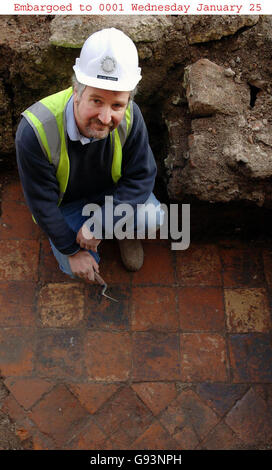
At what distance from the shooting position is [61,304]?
3613 millimetres

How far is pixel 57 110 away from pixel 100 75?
39 cm

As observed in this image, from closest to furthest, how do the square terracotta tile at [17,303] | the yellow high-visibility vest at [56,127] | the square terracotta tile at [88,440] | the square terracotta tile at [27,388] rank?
the yellow high-visibility vest at [56,127], the square terracotta tile at [88,440], the square terracotta tile at [27,388], the square terracotta tile at [17,303]

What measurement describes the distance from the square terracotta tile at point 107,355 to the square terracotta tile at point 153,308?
15 cm

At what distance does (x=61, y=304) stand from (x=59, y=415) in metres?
0.73

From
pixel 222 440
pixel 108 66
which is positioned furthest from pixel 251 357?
pixel 108 66

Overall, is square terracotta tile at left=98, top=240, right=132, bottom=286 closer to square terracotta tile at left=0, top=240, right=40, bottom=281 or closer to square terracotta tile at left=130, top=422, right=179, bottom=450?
square terracotta tile at left=0, top=240, right=40, bottom=281

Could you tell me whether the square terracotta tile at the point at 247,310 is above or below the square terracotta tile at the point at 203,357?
above

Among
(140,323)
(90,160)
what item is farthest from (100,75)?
(140,323)

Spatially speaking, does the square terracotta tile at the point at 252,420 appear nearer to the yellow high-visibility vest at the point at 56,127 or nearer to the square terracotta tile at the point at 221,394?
the square terracotta tile at the point at 221,394

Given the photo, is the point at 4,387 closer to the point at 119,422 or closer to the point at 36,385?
the point at 36,385

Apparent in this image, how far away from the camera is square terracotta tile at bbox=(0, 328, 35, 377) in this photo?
11.1 feet

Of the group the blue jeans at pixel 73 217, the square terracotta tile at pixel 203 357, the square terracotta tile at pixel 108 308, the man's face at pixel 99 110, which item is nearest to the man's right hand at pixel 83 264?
the blue jeans at pixel 73 217

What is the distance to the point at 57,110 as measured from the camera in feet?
9.00

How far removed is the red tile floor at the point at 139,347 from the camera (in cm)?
324
